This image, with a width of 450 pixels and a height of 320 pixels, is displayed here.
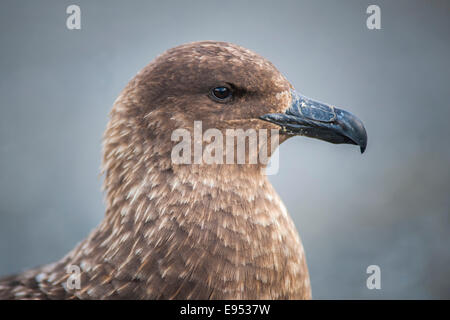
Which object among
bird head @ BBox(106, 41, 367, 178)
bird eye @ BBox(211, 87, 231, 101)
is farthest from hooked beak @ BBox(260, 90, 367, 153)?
bird eye @ BBox(211, 87, 231, 101)

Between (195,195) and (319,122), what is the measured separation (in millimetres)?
575

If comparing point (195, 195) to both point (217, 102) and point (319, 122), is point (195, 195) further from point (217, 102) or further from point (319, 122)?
point (319, 122)

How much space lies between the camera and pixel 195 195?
1.56m

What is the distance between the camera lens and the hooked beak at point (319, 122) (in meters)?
1.68

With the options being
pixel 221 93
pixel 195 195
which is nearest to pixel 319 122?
pixel 221 93

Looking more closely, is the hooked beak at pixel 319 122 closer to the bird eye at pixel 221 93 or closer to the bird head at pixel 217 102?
the bird head at pixel 217 102

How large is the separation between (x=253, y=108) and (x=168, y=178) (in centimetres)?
43

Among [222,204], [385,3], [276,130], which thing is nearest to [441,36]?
[385,3]

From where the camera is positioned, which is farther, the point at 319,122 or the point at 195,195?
the point at 319,122

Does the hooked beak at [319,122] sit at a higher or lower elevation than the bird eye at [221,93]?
lower

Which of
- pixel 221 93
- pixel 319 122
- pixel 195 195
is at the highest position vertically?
pixel 221 93

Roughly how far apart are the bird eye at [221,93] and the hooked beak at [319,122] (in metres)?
0.16

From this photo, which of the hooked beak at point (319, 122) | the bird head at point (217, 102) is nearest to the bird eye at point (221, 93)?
the bird head at point (217, 102)
